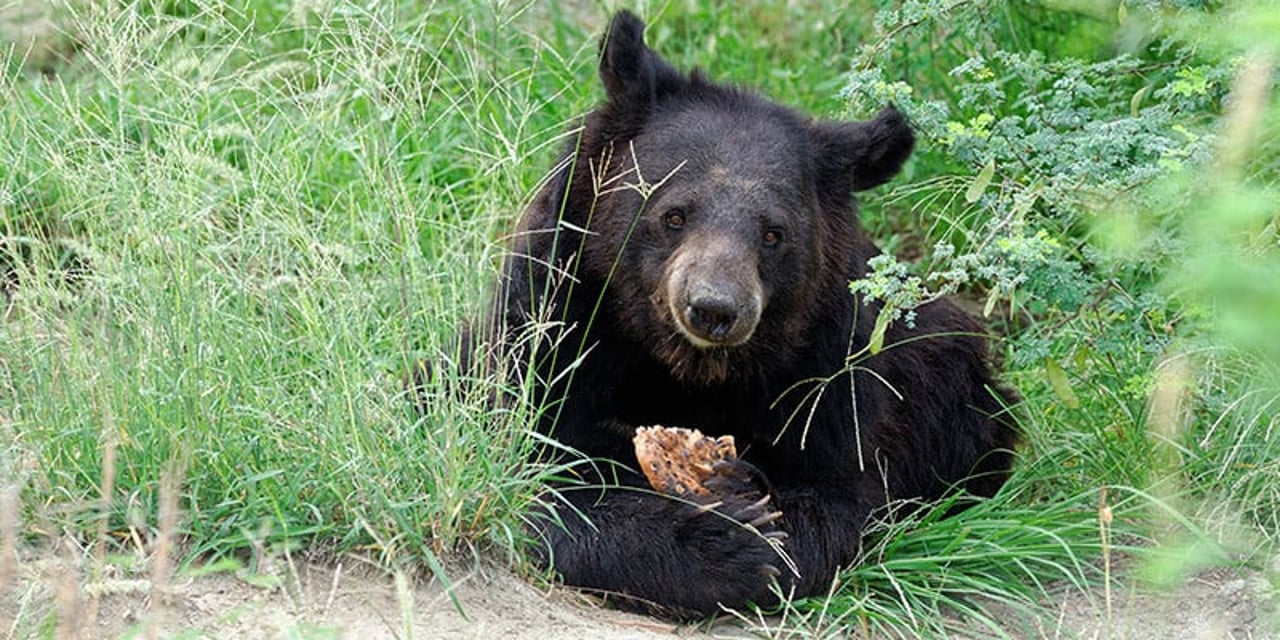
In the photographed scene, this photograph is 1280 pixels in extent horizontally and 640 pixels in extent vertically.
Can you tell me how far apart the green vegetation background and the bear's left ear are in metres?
0.08

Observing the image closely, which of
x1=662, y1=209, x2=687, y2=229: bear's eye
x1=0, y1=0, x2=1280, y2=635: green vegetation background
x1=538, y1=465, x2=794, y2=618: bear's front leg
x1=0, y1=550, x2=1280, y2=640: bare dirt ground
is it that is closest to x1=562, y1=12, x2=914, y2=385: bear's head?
x1=662, y1=209, x2=687, y2=229: bear's eye

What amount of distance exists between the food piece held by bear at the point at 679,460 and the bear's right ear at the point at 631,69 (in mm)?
1049

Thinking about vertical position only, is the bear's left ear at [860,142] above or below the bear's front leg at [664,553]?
above

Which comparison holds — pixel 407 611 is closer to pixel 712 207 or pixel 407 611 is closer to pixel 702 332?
pixel 702 332

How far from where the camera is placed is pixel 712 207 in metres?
5.36

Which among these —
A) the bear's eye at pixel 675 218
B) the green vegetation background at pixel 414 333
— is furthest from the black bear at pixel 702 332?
the green vegetation background at pixel 414 333

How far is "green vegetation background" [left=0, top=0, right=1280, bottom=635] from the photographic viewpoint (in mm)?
A: 4730

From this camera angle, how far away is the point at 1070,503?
5906 mm

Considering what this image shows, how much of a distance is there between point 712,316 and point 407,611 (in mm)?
1566

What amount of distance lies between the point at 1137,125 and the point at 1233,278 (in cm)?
317

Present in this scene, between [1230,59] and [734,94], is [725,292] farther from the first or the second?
[1230,59]

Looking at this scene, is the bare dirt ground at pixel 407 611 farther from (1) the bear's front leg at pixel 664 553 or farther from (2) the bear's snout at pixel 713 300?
(2) the bear's snout at pixel 713 300

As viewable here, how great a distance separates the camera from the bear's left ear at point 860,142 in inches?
225

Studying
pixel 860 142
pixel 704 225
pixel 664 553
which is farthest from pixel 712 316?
pixel 860 142
